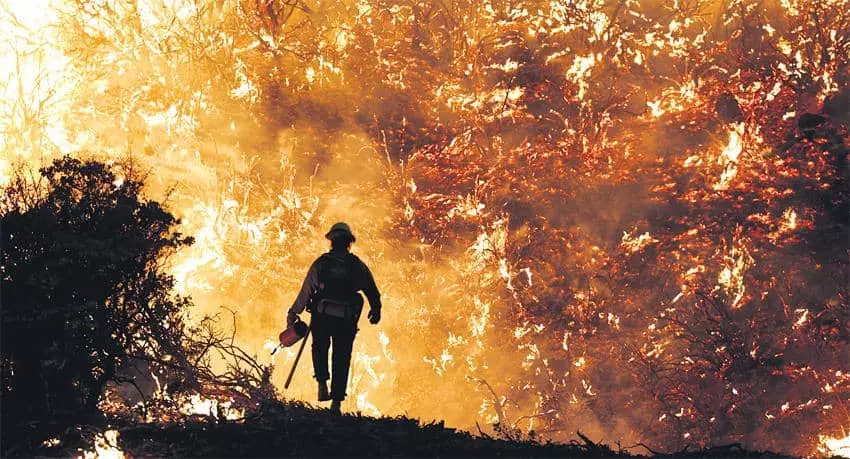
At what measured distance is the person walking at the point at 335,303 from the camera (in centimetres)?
904

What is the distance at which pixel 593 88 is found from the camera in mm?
20109

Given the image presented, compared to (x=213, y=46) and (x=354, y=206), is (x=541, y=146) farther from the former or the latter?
(x=213, y=46)

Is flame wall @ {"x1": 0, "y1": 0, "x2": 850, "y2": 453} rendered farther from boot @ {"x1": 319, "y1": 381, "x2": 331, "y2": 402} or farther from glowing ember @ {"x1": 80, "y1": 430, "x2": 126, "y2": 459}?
glowing ember @ {"x1": 80, "y1": 430, "x2": 126, "y2": 459}

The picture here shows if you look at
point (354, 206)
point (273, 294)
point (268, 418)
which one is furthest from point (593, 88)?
point (268, 418)

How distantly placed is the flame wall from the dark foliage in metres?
10.4

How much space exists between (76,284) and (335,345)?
2.82m

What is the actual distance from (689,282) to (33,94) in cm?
1575

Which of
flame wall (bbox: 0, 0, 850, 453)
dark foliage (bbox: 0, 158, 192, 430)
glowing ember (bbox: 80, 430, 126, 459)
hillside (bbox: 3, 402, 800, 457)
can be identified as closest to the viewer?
hillside (bbox: 3, 402, 800, 457)

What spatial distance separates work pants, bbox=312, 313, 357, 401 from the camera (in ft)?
29.8

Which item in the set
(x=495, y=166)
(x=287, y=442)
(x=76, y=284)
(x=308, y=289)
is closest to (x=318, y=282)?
(x=308, y=289)

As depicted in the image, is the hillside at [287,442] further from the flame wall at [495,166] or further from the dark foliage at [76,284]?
the flame wall at [495,166]

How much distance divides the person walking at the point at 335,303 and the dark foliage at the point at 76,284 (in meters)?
1.49

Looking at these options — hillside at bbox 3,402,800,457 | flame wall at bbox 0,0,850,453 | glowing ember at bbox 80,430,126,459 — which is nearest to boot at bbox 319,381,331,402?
hillside at bbox 3,402,800,457

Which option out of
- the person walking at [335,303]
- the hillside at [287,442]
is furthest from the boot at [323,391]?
the hillside at [287,442]
